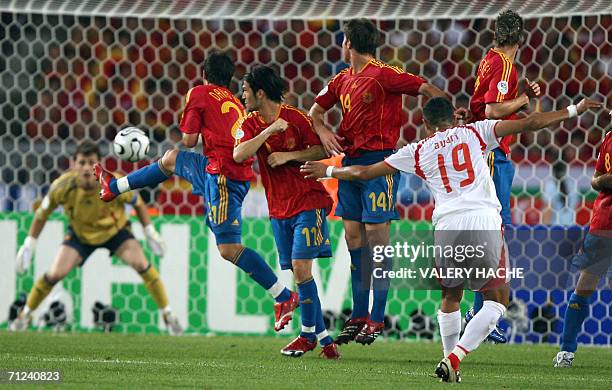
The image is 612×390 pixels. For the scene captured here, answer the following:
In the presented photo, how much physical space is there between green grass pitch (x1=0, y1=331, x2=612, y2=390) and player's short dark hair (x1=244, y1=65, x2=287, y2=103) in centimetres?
153

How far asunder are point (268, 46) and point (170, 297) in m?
2.76

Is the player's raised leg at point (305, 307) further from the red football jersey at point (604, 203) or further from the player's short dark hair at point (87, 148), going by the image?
the player's short dark hair at point (87, 148)

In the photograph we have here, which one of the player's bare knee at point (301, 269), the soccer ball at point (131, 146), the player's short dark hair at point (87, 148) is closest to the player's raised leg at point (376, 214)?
the player's bare knee at point (301, 269)

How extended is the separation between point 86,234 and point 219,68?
2373 millimetres

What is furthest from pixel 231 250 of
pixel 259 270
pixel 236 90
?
pixel 236 90

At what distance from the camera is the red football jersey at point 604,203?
21.7 ft

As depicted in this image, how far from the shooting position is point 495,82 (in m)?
6.70

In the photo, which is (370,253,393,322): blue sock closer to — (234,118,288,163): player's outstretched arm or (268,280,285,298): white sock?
(268,280,285,298): white sock

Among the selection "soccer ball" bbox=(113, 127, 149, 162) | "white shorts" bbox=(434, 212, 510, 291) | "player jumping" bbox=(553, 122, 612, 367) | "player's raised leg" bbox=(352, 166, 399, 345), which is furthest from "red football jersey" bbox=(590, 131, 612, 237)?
"soccer ball" bbox=(113, 127, 149, 162)

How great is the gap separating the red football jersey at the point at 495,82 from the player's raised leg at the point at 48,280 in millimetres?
3760

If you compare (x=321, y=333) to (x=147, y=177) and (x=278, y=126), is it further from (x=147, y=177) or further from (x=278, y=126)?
(x=147, y=177)

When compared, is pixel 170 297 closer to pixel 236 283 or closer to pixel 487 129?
pixel 236 283

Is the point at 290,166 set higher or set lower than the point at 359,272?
higher

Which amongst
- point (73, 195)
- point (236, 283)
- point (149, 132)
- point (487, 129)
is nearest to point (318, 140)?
point (487, 129)
